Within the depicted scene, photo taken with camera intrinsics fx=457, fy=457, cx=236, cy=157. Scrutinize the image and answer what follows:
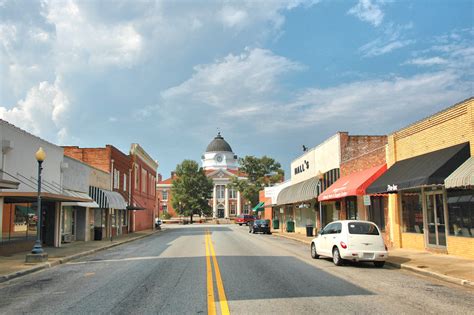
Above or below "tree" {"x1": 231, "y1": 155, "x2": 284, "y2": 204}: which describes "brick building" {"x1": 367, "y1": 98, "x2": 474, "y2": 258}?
below

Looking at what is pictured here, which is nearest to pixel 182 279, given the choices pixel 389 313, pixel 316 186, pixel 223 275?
pixel 223 275

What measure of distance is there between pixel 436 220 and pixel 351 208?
1028 centimetres

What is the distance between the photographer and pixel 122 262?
17.3m

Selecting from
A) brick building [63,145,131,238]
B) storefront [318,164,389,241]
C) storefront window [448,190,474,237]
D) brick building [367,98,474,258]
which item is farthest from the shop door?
brick building [63,145,131,238]

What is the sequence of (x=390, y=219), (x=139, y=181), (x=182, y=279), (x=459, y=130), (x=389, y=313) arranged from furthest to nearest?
1. (x=139, y=181)
2. (x=390, y=219)
3. (x=459, y=130)
4. (x=182, y=279)
5. (x=389, y=313)

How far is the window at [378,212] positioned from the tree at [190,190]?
7628cm

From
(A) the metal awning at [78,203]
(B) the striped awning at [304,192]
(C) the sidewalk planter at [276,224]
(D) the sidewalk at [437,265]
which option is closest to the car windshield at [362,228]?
(D) the sidewalk at [437,265]

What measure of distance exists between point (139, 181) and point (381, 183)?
37030mm

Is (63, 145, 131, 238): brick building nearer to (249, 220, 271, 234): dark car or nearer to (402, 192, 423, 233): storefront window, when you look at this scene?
(249, 220, 271, 234): dark car

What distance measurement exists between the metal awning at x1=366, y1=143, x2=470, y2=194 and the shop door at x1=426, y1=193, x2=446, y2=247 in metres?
1.43

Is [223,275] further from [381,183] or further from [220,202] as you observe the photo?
[220,202]

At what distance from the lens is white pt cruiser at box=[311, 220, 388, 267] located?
14852 millimetres

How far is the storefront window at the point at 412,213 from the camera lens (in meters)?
20.1

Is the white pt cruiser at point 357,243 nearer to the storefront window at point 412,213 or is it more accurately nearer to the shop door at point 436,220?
the shop door at point 436,220
